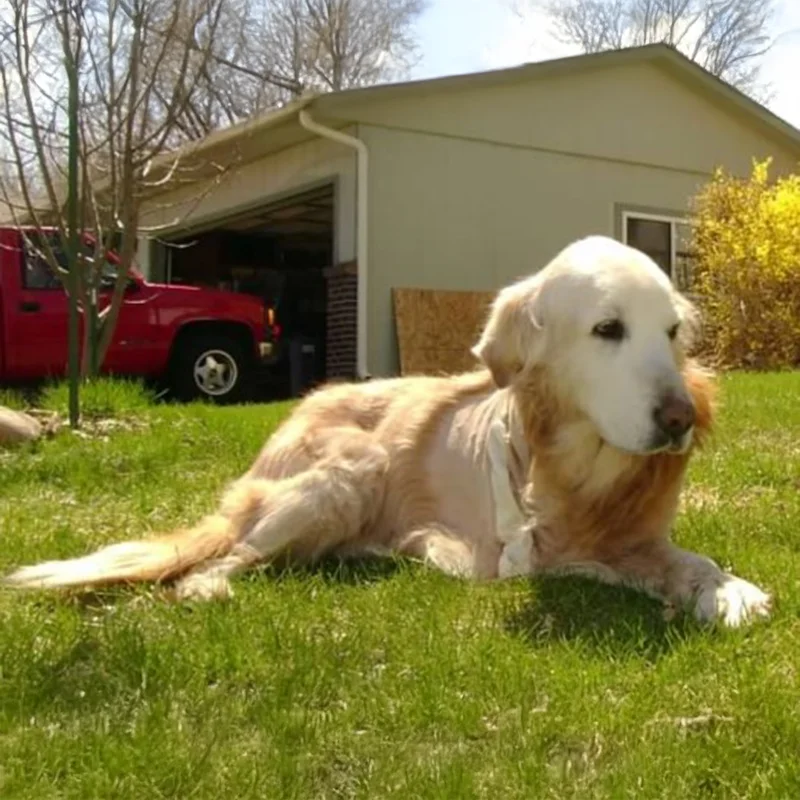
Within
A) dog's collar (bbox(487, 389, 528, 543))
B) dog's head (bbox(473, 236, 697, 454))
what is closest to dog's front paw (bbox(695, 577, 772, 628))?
dog's head (bbox(473, 236, 697, 454))

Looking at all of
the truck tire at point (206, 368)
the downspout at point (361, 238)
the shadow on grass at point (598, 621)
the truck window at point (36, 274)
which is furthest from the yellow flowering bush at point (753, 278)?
the shadow on grass at point (598, 621)

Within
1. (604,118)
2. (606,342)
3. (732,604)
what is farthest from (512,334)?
(604,118)

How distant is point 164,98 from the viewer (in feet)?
38.5

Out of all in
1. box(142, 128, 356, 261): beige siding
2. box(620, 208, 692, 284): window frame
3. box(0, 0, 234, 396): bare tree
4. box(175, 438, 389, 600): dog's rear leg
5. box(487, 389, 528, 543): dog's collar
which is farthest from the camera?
box(620, 208, 692, 284): window frame

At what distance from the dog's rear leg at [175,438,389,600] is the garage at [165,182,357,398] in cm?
981

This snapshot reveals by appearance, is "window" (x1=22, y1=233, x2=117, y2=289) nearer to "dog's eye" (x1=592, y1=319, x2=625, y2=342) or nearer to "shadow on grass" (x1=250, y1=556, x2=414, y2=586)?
"shadow on grass" (x1=250, y1=556, x2=414, y2=586)

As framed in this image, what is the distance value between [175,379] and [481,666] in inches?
419

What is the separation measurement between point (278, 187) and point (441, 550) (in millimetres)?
12092

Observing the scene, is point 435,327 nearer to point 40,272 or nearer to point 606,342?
point 40,272

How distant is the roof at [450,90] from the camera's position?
13305 millimetres

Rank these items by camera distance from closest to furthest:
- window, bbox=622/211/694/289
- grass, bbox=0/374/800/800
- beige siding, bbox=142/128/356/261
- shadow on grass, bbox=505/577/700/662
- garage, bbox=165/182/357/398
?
grass, bbox=0/374/800/800
shadow on grass, bbox=505/577/700/662
beige siding, bbox=142/128/356/261
garage, bbox=165/182/357/398
window, bbox=622/211/694/289

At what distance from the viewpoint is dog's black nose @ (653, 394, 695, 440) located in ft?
10.3

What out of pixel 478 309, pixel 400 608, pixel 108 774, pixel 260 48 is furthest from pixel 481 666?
pixel 260 48

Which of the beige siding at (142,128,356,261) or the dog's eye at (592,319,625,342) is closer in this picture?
the dog's eye at (592,319,625,342)
